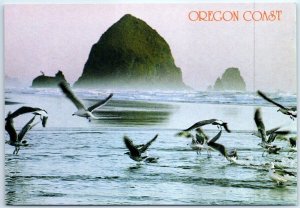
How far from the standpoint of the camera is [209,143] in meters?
3.97

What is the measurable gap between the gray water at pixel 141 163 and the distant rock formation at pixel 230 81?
0.17 ft

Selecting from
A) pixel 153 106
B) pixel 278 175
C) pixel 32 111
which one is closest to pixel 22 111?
pixel 32 111

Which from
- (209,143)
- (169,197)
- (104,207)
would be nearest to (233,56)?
(209,143)

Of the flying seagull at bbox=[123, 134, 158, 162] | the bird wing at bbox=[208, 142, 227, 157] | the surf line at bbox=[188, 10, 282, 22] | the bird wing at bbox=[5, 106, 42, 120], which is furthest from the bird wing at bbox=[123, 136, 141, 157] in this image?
the surf line at bbox=[188, 10, 282, 22]

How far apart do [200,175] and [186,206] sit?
0.21 m

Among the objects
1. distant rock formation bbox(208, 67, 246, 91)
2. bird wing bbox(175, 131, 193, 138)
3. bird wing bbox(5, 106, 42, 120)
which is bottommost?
bird wing bbox(175, 131, 193, 138)

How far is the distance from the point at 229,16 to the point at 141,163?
3.54 ft

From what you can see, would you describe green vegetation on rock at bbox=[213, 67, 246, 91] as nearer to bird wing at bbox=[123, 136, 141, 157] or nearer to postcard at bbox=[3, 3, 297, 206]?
postcard at bbox=[3, 3, 297, 206]

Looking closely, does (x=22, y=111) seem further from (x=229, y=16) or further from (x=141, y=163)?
(x=229, y=16)

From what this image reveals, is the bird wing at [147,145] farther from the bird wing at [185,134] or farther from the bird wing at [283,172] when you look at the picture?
the bird wing at [283,172]

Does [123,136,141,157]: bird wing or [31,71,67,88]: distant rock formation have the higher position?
[31,71,67,88]: distant rock formation

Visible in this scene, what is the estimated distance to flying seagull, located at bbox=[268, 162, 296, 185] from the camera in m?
3.93

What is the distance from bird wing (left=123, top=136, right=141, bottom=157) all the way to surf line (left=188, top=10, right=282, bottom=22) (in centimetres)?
86

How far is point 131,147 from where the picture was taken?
3988mm
